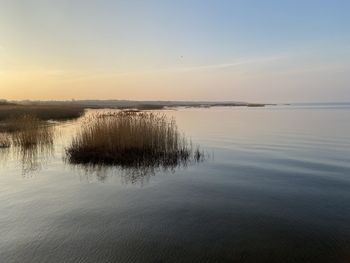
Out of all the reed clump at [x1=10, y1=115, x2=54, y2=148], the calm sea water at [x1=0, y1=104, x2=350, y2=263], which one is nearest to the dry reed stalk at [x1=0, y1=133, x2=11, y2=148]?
the reed clump at [x1=10, y1=115, x2=54, y2=148]

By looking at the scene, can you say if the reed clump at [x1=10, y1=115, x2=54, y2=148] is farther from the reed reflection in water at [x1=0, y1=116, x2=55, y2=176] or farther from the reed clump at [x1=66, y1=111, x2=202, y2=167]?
the reed clump at [x1=66, y1=111, x2=202, y2=167]

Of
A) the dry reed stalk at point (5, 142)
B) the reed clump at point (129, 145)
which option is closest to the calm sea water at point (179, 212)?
the reed clump at point (129, 145)

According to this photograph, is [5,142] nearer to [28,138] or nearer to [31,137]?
[28,138]

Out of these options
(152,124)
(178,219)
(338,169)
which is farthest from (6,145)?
(338,169)

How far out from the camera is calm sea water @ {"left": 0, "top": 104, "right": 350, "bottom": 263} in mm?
6461

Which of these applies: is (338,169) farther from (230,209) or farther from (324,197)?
(230,209)

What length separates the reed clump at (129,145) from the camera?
15.0m

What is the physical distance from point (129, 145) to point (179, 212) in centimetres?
748

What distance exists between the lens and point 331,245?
673cm

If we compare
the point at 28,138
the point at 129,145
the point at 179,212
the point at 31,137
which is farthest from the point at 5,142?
the point at 179,212

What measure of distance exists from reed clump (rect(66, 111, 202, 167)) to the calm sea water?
3.41 feet

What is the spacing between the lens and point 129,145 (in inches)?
624

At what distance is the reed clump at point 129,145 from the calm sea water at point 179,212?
3.41 ft

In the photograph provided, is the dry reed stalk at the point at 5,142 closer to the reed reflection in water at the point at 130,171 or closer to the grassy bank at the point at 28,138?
the grassy bank at the point at 28,138
